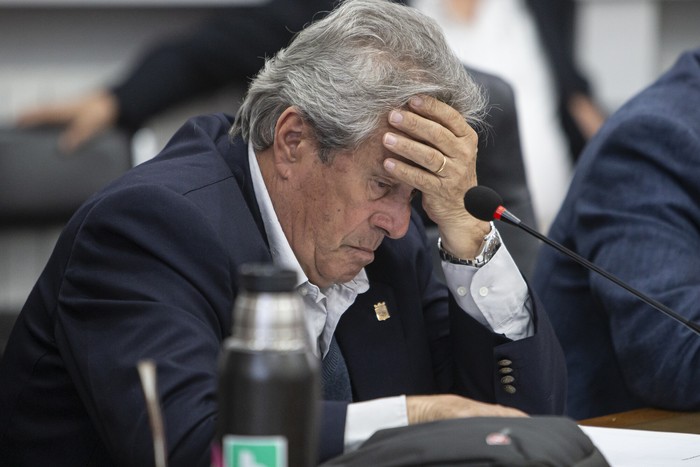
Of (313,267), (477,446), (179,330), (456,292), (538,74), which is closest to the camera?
(477,446)

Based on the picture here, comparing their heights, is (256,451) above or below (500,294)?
above

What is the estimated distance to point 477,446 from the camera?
3.30 feet

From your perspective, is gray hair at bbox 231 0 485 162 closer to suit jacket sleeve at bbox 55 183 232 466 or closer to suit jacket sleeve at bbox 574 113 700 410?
suit jacket sleeve at bbox 55 183 232 466

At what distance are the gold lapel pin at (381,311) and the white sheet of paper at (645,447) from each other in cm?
38

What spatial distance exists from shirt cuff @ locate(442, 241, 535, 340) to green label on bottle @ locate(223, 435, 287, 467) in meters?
0.93

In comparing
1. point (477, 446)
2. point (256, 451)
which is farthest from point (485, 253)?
point (256, 451)

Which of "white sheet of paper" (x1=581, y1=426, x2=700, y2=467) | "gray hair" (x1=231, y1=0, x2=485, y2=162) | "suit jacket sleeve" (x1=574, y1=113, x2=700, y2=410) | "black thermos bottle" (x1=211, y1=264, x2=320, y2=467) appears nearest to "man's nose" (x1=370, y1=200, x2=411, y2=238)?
"gray hair" (x1=231, y1=0, x2=485, y2=162)

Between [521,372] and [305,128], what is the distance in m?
0.47

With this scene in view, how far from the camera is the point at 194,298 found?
4.68 ft

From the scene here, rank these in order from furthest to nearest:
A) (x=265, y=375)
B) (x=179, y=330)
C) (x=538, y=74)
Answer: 1. (x=538, y=74)
2. (x=179, y=330)
3. (x=265, y=375)

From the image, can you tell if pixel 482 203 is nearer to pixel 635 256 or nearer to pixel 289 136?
pixel 289 136

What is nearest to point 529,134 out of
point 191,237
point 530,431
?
point 191,237

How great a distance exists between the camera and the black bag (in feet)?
3.27

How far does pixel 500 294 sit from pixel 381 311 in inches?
7.2
